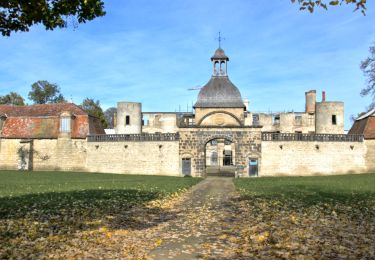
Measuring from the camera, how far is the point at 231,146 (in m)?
56.4

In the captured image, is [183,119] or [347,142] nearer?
[347,142]

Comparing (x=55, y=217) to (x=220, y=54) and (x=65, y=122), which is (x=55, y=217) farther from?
(x=220, y=54)

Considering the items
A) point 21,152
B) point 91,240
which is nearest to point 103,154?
point 21,152

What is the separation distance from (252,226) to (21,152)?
115ft

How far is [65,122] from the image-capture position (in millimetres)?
39344

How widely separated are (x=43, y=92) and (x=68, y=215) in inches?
2329

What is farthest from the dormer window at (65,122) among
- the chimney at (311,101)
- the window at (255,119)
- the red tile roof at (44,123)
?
the chimney at (311,101)

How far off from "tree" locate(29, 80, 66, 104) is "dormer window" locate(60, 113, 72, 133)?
92.8 ft

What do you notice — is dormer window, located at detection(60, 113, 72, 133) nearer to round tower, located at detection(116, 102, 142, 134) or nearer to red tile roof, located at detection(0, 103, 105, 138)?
red tile roof, located at detection(0, 103, 105, 138)

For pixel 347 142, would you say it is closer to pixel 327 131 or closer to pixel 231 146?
pixel 327 131

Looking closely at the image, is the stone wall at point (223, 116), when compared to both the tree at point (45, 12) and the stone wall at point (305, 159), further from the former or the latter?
the tree at point (45, 12)

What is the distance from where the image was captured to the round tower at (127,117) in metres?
52.1

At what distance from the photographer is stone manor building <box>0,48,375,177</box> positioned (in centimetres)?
3500

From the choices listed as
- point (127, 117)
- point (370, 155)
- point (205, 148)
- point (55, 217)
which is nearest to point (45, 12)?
point (55, 217)
